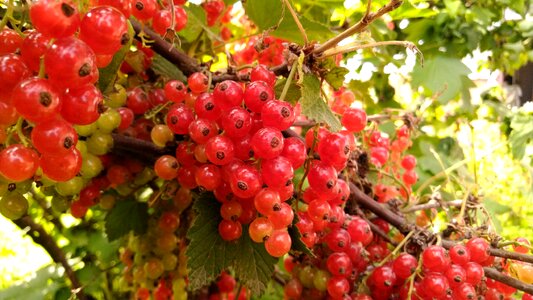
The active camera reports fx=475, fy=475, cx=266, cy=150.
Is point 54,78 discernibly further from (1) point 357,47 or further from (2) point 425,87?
(2) point 425,87

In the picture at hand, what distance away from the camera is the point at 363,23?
533 millimetres

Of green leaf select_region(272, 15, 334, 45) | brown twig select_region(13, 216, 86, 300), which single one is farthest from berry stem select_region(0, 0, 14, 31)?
brown twig select_region(13, 216, 86, 300)

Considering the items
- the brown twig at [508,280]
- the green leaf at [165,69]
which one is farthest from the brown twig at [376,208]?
the green leaf at [165,69]

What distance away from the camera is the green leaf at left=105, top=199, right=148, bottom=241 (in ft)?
3.29

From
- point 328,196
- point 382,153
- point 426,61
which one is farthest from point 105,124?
point 426,61

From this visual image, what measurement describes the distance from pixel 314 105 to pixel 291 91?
37mm

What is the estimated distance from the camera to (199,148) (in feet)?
2.11

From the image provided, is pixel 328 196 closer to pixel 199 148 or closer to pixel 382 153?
pixel 199 148

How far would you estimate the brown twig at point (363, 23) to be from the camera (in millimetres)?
503

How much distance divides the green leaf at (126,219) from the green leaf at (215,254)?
0.36m

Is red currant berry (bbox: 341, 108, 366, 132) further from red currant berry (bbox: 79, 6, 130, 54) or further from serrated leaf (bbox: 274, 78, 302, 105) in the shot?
red currant berry (bbox: 79, 6, 130, 54)

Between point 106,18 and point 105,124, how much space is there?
0.30 meters

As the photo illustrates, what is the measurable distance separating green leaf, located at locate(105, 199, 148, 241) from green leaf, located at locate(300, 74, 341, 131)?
0.55 meters

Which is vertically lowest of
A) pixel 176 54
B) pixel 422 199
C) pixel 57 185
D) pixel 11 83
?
pixel 422 199
